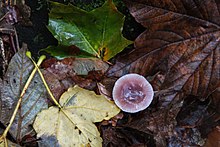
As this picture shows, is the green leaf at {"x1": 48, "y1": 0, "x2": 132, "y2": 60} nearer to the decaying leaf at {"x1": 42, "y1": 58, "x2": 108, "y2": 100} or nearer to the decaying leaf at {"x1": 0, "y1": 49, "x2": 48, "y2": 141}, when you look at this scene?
the decaying leaf at {"x1": 42, "y1": 58, "x2": 108, "y2": 100}

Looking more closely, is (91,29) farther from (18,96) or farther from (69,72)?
(18,96)

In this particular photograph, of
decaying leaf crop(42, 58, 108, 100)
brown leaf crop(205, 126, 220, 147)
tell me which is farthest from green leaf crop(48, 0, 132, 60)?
brown leaf crop(205, 126, 220, 147)

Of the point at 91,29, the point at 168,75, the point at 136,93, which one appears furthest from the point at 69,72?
the point at 168,75

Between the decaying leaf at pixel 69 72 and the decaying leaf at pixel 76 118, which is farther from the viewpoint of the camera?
the decaying leaf at pixel 69 72

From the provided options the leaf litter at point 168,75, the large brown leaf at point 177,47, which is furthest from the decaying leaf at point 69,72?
the large brown leaf at point 177,47

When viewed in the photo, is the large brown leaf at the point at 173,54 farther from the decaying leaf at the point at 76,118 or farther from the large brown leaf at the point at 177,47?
the decaying leaf at the point at 76,118

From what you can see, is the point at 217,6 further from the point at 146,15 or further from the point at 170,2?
the point at 146,15
